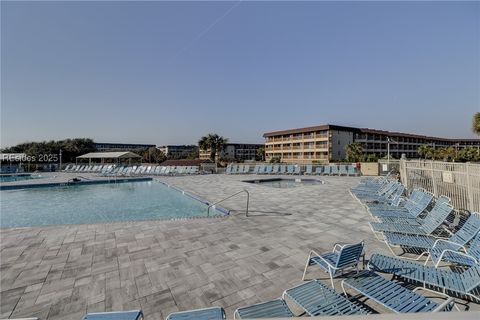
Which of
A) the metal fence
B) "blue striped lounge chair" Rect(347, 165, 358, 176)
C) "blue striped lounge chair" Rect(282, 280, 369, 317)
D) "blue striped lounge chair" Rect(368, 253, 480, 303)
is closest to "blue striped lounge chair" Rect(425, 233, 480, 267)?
"blue striped lounge chair" Rect(368, 253, 480, 303)

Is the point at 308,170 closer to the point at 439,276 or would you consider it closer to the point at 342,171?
the point at 342,171

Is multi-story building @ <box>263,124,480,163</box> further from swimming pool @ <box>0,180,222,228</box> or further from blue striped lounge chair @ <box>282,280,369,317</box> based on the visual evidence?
blue striped lounge chair @ <box>282,280,369,317</box>

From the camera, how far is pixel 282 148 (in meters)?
59.5

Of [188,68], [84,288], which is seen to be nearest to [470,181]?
[84,288]

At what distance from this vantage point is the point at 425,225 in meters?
5.05

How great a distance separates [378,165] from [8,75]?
25.2 meters

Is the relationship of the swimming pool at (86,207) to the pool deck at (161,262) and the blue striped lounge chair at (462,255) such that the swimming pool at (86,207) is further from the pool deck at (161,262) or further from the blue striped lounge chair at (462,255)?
the blue striped lounge chair at (462,255)

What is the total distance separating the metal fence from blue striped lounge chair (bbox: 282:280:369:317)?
5.20 metres

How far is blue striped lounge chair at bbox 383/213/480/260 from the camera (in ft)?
12.7

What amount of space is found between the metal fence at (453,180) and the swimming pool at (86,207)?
22.3ft

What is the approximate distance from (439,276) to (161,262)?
13.1 feet

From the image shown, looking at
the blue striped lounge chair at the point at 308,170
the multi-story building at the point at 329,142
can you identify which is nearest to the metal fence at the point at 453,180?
the blue striped lounge chair at the point at 308,170

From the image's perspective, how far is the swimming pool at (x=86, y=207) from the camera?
9188 millimetres

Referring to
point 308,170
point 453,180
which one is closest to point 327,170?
point 308,170
